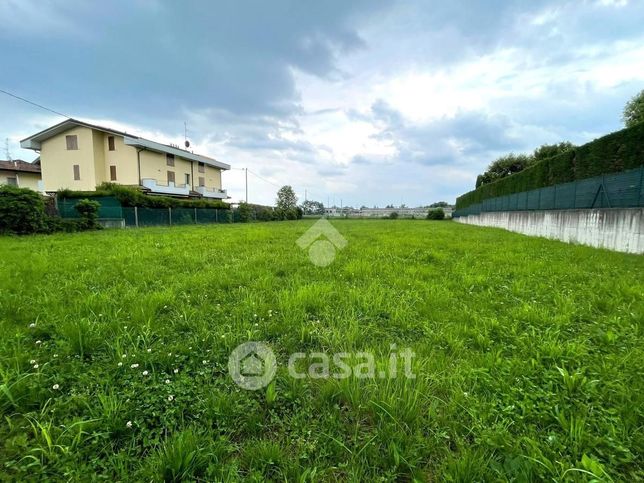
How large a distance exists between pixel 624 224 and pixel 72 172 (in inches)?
→ 1302

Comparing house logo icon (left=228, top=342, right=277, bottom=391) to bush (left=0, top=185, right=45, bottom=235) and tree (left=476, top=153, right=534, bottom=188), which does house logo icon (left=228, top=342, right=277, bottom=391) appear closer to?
bush (left=0, top=185, right=45, bottom=235)

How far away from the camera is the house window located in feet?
75.1

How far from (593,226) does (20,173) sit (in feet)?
137

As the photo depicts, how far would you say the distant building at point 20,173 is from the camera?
2592 cm

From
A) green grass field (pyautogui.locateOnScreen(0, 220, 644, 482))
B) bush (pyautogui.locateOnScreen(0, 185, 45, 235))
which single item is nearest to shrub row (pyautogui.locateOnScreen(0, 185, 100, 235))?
bush (pyautogui.locateOnScreen(0, 185, 45, 235))

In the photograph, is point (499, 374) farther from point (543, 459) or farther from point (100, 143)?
point (100, 143)

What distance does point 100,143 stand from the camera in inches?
925

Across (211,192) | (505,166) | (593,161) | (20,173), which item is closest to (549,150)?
(505,166)

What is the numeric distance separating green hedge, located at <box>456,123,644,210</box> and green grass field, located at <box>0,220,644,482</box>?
27.1 ft

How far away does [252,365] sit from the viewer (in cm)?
194

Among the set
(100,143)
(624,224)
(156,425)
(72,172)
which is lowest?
(156,425)

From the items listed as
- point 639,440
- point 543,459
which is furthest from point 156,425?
point 639,440

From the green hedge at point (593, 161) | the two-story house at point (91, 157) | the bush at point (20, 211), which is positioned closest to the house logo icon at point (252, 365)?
the green hedge at point (593, 161)

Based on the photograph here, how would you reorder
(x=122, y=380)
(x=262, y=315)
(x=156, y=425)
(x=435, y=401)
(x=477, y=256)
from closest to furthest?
(x=156, y=425)
(x=435, y=401)
(x=122, y=380)
(x=262, y=315)
(x=477, y=256)
